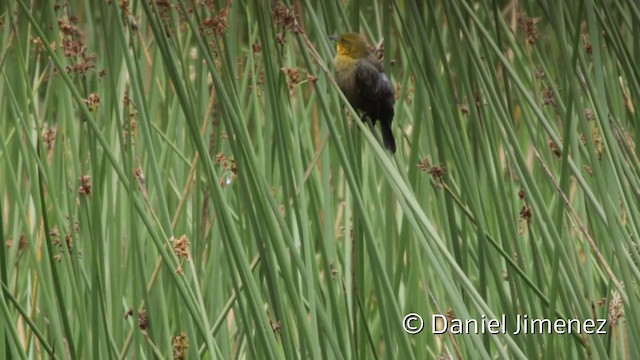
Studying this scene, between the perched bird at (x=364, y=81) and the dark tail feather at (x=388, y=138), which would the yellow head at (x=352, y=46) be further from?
the dark tail feather at (x=388, y=138)

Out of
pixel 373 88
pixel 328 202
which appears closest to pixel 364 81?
pixel 373 88

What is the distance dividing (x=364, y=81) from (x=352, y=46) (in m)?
0.06

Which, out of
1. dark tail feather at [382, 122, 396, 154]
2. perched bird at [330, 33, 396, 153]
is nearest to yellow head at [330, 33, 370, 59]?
perched bird at [330, 33, 396, 153]

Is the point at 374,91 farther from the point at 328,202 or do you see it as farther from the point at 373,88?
the point at 328,202

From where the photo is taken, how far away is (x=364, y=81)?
1658mm

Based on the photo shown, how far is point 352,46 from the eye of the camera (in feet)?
5.48

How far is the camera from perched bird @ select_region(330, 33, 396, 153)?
65.1 inches

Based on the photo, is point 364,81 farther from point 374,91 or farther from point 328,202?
point 328,202

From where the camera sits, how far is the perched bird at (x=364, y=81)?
1652 millimetres

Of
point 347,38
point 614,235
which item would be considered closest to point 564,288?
point 614,235

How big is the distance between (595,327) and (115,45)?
46.6 inches

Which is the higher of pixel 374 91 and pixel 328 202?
pixel 374 91

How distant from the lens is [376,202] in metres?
1.76

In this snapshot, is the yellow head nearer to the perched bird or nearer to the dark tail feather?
the perched bird
